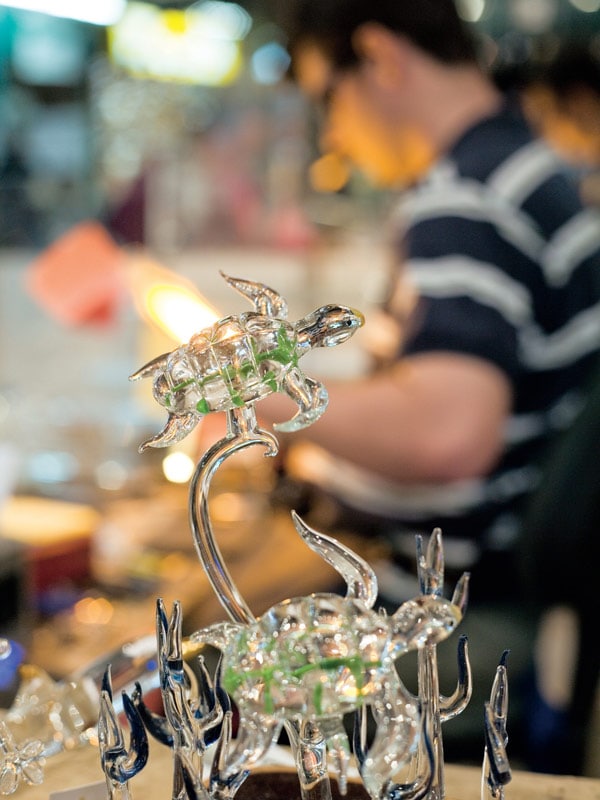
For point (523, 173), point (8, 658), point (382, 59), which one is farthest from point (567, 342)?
point (8, 658)

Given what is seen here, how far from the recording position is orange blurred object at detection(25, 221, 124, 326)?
1.71 metres

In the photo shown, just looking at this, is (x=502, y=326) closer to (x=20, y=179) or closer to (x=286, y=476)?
(x=286, y=476)

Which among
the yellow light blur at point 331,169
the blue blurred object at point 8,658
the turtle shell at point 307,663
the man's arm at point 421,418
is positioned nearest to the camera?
the turtle shell at point 307,663

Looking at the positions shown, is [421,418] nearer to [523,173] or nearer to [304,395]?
[523,173]

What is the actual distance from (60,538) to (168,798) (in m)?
0.92

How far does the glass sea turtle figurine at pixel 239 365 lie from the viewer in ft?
1.56

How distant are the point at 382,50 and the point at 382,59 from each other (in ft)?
0.06

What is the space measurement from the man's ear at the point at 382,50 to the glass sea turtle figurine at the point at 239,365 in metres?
1.14

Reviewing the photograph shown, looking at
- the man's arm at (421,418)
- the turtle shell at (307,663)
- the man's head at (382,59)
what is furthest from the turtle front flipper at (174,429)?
the man's head at (382,59)

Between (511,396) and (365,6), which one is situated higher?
(365,6)

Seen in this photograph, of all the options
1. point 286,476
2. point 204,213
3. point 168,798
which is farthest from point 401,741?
point 204,213

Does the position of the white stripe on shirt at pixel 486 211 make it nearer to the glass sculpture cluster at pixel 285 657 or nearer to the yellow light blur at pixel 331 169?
the yellow light blur at pixel 331 169

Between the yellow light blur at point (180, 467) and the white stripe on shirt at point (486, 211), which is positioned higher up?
the white stripe on shirt at point (486, 211)

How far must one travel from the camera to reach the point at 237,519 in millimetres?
1859
